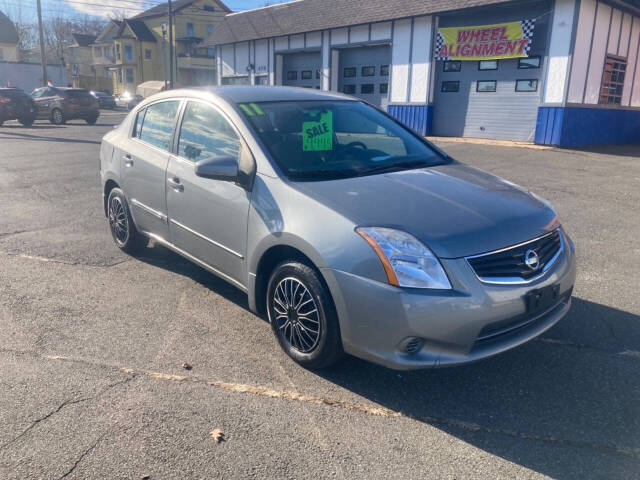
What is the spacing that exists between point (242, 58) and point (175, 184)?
24419mm

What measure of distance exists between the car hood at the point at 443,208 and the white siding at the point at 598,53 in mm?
14809

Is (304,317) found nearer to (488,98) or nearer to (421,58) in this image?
(488,98)

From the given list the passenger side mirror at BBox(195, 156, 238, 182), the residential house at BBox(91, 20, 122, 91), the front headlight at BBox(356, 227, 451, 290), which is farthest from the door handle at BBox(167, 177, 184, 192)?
the residential house at BBox(91, 20, 122, 91)

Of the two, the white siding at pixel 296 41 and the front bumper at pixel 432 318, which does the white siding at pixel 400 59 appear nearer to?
the white siding at pixel 296 41

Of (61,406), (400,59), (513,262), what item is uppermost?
(400,59)

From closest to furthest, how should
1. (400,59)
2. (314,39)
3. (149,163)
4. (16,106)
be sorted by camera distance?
(149,163) < (400,59) < (314,39) < (16,106)

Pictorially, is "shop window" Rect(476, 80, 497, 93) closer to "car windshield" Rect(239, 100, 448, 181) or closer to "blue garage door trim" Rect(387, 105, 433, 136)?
"blue garage door trim" Rect(387, 105, 433, 136)

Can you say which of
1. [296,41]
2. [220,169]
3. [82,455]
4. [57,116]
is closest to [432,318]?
[220,169]

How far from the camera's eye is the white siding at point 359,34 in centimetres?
2058

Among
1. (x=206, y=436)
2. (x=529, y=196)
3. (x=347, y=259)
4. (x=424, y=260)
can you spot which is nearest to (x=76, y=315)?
(x=206, y=436)

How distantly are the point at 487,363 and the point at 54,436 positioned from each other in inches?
Result: 101

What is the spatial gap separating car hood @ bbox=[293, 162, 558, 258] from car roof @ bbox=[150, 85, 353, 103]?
113 centimetres

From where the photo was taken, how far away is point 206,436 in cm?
277

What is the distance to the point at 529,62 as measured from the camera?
646 inches
